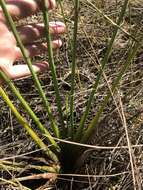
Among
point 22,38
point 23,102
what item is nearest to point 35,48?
point 22,38

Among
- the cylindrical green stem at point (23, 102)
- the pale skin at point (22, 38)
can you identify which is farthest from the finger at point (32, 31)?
the cylindrical green stem at point (23, 102)

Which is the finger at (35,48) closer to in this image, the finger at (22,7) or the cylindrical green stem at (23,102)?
the finger at (22,7)

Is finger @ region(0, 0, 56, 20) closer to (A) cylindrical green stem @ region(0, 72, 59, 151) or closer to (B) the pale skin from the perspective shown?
(B) the pale skin

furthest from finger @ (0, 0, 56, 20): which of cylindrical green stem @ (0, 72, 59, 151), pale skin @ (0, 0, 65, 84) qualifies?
cylindrical green stem @ (0, 72, 59, 151)

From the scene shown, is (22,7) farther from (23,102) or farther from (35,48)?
(23,102)

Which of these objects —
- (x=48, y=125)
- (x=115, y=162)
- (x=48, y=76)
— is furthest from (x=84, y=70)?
(x=115, y=162)

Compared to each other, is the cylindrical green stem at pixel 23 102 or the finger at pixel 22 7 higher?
the finger at pixel 22 7

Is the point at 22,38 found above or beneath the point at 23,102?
above

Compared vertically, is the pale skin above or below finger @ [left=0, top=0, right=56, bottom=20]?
below
